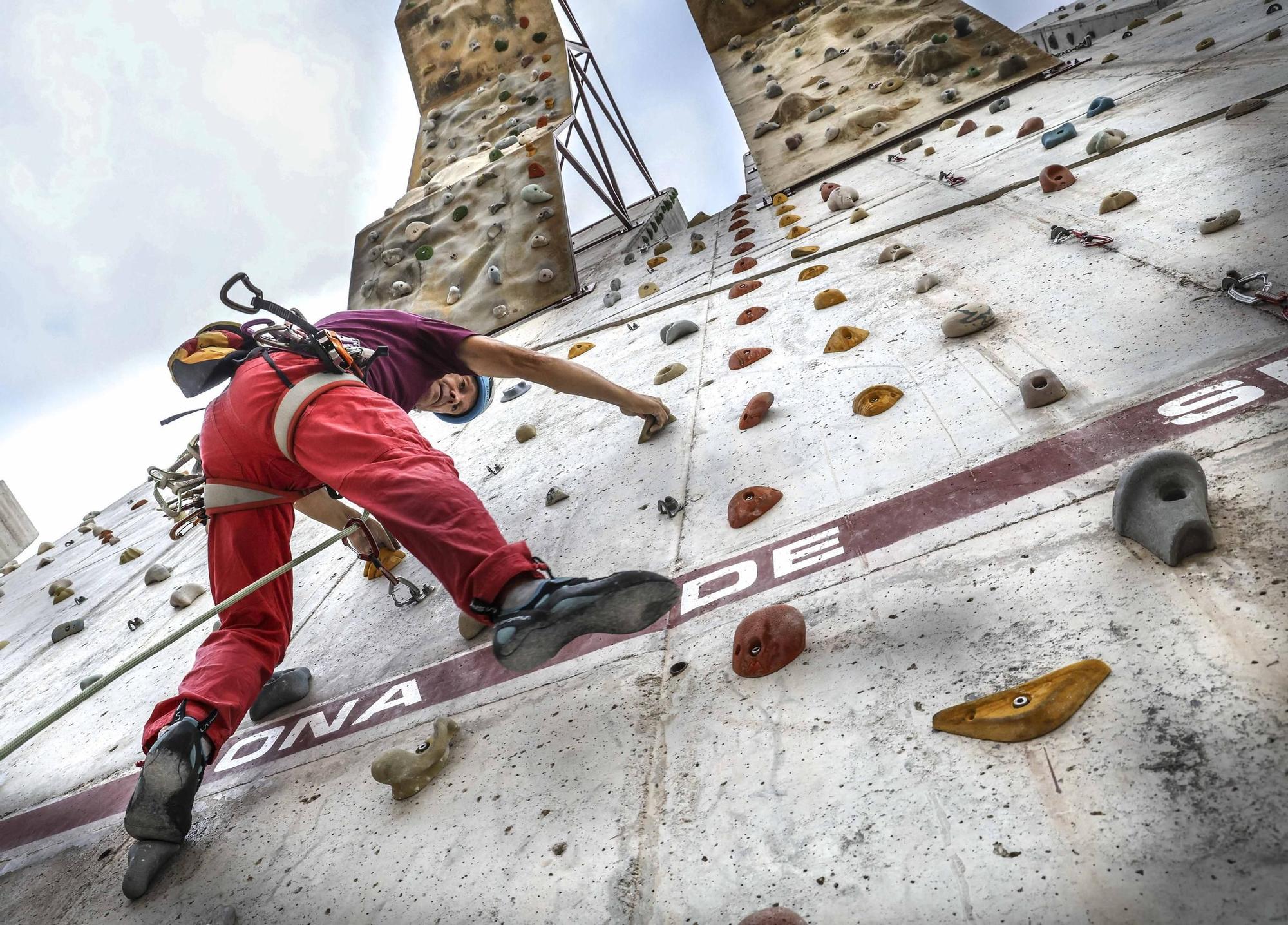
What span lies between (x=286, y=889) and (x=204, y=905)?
142mm

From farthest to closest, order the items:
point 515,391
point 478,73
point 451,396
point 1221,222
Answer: point 478,73
point 515,391
point 451,396
point 1221,222

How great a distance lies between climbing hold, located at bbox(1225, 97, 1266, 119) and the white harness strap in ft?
7.67

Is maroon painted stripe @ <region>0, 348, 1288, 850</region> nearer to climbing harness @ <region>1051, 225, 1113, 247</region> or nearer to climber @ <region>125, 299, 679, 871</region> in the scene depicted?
climber @ <region>125, 299, 679, 871</region>

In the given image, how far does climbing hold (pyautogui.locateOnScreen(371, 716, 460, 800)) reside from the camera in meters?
1.08

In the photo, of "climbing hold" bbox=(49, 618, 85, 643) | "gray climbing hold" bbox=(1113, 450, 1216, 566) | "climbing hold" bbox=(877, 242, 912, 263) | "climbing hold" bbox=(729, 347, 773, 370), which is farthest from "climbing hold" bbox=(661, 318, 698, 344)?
"climbing hold" bbox=(49, 618, 85, 643)

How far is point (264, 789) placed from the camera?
129cm

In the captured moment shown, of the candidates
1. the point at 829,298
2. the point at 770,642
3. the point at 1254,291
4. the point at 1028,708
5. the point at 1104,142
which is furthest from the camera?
Answer: the point at 1104,142

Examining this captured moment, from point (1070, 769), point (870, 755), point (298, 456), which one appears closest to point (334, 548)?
point (298, 456)

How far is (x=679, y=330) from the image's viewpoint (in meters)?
2.62

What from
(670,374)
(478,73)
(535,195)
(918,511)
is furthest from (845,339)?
(478,73)

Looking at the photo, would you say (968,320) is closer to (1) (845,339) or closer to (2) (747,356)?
(1) (845,339)

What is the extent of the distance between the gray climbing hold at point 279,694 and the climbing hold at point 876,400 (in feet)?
4.09

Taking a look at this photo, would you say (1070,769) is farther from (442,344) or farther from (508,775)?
(442,344)

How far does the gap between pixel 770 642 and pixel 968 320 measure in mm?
983
